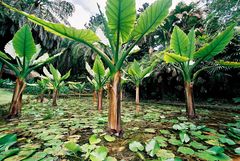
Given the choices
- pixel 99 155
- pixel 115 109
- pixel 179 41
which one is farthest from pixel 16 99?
pixel 179 41

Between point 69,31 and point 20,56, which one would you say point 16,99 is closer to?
point 20,56

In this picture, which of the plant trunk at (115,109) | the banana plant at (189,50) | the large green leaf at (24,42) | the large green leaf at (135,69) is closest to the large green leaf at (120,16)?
the plant trunk at (115,109)

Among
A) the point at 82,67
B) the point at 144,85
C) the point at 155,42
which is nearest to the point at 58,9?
the point at 82,67

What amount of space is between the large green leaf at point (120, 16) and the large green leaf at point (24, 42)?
47.4 inches

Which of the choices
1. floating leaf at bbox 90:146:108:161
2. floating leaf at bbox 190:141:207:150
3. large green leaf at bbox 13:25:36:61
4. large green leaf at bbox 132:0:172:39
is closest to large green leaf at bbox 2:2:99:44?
large green leaf at bbox 132:0:172:39

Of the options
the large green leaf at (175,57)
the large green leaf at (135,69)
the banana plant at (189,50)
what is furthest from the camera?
the large green leaf at (135,69)

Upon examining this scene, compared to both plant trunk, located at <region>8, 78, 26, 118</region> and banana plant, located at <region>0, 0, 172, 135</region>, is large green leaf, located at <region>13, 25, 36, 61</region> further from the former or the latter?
banana plant, located at <region>0, 0, 172, 135</region>

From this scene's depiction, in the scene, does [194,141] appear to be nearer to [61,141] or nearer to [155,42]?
[61,141]

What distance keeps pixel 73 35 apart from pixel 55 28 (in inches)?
6.0

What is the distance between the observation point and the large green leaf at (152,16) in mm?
1507

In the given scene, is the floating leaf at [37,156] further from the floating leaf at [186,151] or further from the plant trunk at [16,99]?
the plant trunk at [16,99]

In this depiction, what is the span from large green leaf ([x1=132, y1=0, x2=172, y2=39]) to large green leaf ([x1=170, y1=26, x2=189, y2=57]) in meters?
0.71

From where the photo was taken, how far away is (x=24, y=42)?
2.18 meters

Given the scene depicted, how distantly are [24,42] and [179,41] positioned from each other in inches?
78.5
